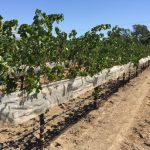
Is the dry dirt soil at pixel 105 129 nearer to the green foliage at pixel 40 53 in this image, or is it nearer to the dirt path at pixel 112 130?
the dirt path at pixel 112 130

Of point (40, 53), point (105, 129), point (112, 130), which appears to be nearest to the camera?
point (40, 53)

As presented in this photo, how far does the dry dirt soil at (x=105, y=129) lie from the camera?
8.38 m

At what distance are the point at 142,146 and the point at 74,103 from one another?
515 centimetres

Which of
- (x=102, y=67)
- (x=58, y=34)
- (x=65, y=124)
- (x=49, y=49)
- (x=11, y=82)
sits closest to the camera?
(x=11, y=82)

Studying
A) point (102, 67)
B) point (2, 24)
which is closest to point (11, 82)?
point (2, 24)

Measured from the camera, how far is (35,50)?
26.7 feet

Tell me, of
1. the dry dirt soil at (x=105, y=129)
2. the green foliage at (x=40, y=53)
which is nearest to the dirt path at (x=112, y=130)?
the dry dirt soil at (x=105, y=129)

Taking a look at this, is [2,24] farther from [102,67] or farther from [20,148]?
[102,67]

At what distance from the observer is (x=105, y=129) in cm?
960

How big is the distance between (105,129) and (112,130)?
23 centimetres

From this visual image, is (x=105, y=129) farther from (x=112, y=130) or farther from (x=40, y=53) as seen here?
(x=40, y=53)

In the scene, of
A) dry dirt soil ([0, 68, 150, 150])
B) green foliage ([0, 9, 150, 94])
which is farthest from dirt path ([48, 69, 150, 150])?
green foliage ([0, 9, 150, 94])

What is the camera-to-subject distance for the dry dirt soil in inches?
330

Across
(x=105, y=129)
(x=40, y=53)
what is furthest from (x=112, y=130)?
(x=40, y=53)
